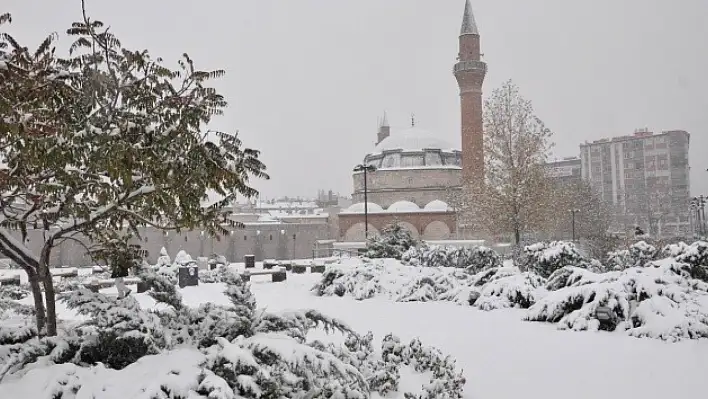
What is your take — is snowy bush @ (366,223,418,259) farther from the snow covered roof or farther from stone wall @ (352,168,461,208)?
stone wall @ (352,168,461,208)

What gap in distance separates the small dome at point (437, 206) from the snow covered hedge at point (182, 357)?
1395 inches

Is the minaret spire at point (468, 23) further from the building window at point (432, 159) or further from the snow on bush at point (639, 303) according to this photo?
the snow on bush at point (639, 303)

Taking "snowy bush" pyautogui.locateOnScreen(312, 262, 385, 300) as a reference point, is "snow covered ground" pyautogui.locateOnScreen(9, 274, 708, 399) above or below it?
below

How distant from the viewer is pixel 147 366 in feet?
12.2

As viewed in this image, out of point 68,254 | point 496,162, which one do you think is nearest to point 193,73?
point 496,162

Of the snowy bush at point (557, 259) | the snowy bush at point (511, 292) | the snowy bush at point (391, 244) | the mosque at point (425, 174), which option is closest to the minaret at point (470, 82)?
the mosque at point (425, 174)

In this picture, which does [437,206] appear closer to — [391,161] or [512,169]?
[391,161]

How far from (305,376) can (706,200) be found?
4054 cm

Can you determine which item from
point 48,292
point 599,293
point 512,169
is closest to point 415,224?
point 512,169

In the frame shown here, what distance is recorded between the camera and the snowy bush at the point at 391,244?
662 inches

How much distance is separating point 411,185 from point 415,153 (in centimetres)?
300

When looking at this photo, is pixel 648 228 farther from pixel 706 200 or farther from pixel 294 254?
pixel 294 254

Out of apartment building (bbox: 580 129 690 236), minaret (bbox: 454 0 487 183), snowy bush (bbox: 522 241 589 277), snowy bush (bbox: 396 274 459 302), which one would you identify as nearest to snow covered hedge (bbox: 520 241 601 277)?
snowy bush (bbox: 522 241 589 277)

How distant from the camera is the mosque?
3744 centimetres
